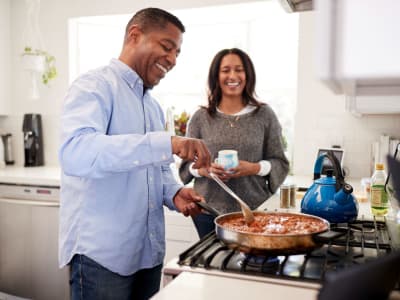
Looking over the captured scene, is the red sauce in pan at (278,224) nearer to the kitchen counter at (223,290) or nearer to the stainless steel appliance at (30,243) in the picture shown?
the kitchen counter at (223,290)

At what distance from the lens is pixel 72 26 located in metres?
3.54

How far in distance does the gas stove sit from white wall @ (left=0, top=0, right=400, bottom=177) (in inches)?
68.0

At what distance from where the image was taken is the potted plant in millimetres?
3264

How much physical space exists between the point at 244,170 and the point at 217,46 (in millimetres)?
1722

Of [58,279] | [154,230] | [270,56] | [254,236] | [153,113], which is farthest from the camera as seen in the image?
[270,56]

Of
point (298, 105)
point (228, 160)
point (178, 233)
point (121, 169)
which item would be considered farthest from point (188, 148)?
point (298, 105)

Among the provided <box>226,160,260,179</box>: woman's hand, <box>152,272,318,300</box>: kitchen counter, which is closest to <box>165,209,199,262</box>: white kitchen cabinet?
<box>226,160,260,179</box>: woman's hand

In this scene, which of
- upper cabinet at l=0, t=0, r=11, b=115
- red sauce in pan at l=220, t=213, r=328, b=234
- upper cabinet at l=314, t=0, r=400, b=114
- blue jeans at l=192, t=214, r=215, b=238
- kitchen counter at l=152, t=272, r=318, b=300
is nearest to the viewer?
upper cabinet at l=314, t=0, r=400, b=114

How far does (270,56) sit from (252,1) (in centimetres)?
46

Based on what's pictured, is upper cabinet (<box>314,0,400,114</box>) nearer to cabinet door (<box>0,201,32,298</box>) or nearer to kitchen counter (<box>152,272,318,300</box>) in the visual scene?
kitchen counter (<box>152,272,318,300</box>)

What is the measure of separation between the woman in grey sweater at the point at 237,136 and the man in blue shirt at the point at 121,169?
0.50m

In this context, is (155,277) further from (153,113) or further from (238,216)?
(153,113)

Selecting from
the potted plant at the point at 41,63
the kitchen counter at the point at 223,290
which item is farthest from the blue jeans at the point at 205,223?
the potted plant at the point at 41,63

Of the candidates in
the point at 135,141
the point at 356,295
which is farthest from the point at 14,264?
the point at 356,295
